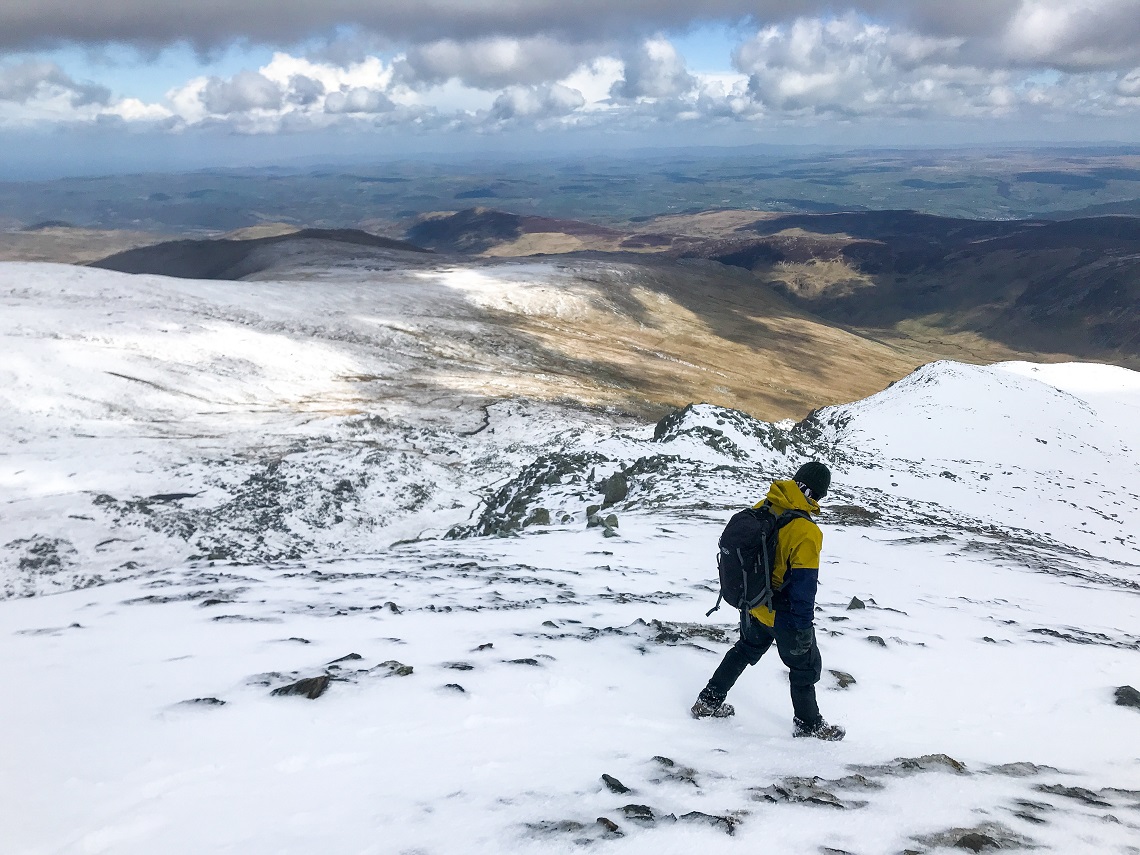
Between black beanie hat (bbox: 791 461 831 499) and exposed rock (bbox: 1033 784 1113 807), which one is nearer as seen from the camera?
exposed rock (bbox: 1033 784 1113 807)

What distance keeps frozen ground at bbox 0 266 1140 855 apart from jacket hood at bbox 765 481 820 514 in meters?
2.24

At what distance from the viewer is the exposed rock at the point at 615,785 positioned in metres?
5.34

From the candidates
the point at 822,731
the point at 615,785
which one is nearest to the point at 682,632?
the point at 822,731

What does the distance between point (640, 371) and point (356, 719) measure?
59799mm

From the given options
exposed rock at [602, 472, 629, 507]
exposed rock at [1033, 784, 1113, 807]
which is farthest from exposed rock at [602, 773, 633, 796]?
exposed rock at [602, 472, 629, 507]

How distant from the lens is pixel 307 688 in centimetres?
667

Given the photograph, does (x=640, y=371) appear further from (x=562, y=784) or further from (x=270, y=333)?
(x=562, y=784)

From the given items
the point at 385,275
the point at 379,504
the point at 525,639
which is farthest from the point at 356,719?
the point at 385,275

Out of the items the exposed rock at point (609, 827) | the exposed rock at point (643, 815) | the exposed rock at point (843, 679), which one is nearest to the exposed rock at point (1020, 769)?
the exposed rock at point (843, 679)

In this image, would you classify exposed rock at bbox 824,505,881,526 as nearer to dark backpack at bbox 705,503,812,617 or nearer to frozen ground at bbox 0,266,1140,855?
frozen ground at bbox 0,266,1140,855

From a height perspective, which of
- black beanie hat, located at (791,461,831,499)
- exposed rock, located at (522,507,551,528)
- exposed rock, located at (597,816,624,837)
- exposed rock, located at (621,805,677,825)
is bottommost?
exposed rock, located at (522,507,551,528)

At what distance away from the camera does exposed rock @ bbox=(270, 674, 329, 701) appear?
662 centimetres

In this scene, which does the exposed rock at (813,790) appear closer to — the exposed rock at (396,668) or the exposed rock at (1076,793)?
the exposed rock at (1076,793)

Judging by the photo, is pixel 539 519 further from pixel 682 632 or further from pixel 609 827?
pixel 609 827
